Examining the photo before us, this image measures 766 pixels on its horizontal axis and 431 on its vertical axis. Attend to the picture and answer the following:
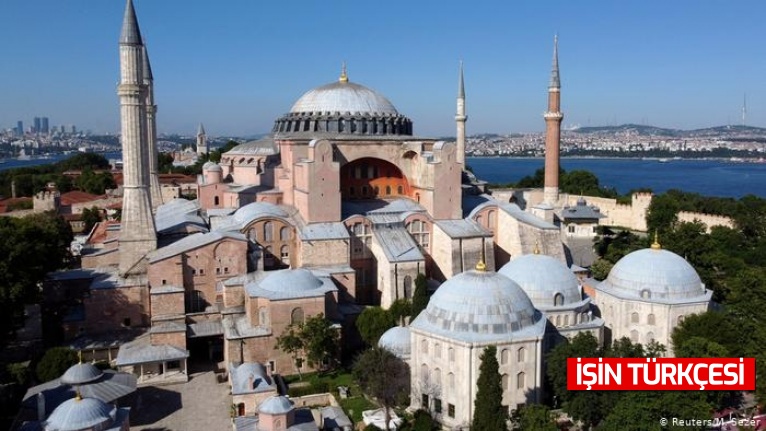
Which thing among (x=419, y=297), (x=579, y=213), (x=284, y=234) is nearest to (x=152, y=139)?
(x=284, y=234)

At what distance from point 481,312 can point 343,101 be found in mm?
15689

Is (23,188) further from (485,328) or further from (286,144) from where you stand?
(485,328)

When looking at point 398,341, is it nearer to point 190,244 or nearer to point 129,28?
point 190,244

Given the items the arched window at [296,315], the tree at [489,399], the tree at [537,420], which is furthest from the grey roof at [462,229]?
the tree at [537,420]

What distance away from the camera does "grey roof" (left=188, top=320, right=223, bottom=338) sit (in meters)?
18.9

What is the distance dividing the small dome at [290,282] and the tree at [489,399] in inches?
279

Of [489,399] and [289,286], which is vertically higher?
[289,286]

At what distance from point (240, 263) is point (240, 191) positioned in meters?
7.62

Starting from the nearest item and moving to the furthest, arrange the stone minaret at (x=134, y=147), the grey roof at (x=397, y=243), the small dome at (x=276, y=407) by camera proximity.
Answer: the small dome at (x=276, y=407), the stone minaret at (x=134, y=147), the grey roof at (x=397, y=243)

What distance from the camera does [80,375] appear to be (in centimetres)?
1540

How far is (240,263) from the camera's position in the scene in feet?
68.4

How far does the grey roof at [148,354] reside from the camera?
1739cm

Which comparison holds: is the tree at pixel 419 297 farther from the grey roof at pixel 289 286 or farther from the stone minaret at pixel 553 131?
the stone minaret at pixel 553 131

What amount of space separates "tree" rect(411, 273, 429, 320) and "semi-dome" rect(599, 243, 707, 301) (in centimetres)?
552
